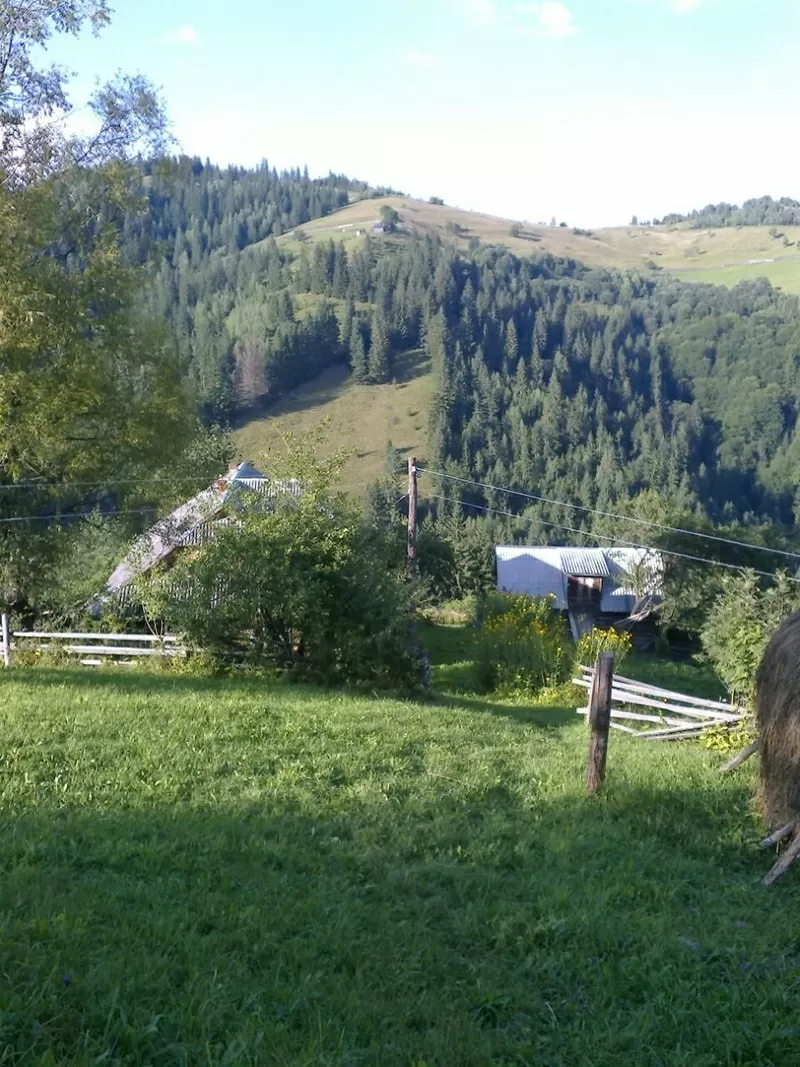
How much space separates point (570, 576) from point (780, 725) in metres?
54.4

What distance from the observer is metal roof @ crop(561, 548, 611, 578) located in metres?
60.8

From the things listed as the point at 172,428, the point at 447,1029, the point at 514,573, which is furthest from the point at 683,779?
the point at 514,573

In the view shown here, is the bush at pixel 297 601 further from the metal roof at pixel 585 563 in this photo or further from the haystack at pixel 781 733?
the metal roof at pixel 585 563

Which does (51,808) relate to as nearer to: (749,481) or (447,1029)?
(447,1029)

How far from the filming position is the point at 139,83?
1648 centimetres

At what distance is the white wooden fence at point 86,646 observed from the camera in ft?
61.0

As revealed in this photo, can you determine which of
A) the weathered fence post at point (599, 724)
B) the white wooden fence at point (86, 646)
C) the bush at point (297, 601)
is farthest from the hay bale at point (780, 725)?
the white wooden fence at point (86, 646)

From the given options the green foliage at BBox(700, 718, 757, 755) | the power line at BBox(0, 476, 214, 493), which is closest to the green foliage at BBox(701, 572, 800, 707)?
the green foliage at BBox(700, 718, 757, 755)

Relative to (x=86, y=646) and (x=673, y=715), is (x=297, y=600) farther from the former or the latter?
(x=673, y=715)

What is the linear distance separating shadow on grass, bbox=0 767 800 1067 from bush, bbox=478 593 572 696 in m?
16.4

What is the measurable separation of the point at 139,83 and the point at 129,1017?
55.2 ft

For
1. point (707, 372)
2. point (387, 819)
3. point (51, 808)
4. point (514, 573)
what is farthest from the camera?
point (707, 372)

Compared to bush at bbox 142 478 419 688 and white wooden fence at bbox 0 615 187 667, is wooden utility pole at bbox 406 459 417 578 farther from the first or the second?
white wooden fence at bbox 0 615 187 667

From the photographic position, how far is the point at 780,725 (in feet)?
25.1
